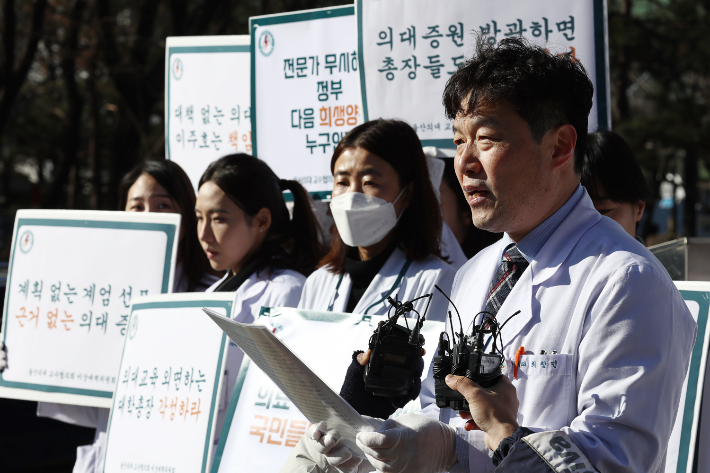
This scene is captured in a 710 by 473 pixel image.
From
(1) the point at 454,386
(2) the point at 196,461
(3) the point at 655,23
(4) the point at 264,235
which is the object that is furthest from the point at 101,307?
(3) the point at 655,23

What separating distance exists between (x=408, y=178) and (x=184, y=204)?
5.46 ft

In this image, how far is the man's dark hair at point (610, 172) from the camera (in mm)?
3104

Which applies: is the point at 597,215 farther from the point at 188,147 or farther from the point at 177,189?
the point at 188,147

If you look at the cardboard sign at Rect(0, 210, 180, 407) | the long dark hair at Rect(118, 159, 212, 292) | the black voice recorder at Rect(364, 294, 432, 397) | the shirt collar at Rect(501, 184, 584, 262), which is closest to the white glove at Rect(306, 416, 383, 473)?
the black voice recorder at Rect(364, 294, 432, 397)

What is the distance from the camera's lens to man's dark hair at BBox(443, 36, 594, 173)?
178 cm

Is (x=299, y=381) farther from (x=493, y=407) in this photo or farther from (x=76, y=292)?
(x=76, y=292)

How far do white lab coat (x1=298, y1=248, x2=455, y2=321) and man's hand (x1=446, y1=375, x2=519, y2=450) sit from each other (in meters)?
1.14

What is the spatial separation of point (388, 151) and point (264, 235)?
907mm

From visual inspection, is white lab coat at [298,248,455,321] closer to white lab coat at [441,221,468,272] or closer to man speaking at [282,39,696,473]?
white lab coat at [441,221,468,272]

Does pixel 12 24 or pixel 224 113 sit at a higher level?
pixel 12 24

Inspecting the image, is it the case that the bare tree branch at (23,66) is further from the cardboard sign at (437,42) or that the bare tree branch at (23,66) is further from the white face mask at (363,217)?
the white face mask at (363,217)

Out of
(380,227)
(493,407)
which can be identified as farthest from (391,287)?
(493,407)

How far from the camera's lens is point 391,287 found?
2.91m

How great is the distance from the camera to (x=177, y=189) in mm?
4309
